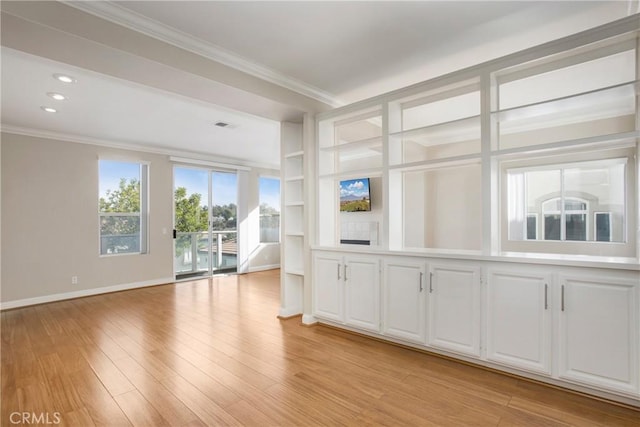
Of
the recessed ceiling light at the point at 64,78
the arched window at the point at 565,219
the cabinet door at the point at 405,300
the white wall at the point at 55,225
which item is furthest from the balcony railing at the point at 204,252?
the arched window at the point at 565,219

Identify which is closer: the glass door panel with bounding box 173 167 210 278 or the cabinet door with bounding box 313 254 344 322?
the cabinet door with bounding box 313 254 344 322

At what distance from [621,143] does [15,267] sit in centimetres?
714

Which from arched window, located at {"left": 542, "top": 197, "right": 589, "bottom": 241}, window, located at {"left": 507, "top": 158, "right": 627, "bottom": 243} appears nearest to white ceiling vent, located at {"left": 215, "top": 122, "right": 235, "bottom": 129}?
window, located at {"left": 507, "top": 158, "right": 627, "bottom": 243}

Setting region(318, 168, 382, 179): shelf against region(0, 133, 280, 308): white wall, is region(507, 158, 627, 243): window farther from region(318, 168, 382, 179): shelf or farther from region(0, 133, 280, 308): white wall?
region(0, 133, 280, 308): white wall

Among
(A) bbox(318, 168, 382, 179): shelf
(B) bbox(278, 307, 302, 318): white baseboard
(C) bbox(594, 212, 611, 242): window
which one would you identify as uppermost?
(A) bbox(318, 168, 382, 179): shelf

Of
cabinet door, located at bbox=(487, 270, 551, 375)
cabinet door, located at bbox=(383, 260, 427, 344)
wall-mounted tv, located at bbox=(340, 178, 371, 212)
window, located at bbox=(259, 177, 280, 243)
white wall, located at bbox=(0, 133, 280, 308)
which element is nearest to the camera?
cabinet door, located at bbox=(487, 270, 551, 375)

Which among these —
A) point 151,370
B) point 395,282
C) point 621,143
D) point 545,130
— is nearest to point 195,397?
point 151,370

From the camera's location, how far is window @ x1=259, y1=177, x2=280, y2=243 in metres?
8.31

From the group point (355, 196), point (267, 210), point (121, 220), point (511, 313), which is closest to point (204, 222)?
point (121, 220)

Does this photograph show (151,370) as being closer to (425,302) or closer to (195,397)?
(195,397)

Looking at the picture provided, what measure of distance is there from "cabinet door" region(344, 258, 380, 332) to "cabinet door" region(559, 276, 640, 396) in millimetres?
1512

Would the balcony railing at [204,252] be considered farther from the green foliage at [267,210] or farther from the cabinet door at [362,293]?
the cabinet door at [362,293]

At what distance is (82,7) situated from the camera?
6.96ft

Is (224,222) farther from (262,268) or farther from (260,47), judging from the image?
(260,47)
